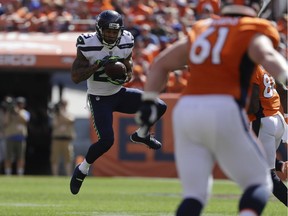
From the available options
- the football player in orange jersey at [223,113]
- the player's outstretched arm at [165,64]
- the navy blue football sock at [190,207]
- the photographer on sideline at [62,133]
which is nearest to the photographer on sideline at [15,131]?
the photographer on sideline at [62,133]

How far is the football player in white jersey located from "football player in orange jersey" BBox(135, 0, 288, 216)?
3.31m

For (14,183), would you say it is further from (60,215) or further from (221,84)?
(221,84)

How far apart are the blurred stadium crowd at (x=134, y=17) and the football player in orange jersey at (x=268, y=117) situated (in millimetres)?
9837

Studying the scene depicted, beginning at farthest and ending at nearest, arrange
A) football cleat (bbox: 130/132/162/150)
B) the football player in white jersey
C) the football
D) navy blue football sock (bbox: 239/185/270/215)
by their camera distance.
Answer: football cleat (bbox: 130/132/162/150)
the football player in white jersey
the football
navy blue football sock (bbox: 239/185/270/215)

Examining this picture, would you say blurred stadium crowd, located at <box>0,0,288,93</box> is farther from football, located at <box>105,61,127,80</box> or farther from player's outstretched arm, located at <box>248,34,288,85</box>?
player's outstretched arm, located at <box>248,34,288,85</box>

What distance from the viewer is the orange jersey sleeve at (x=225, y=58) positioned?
4695 millimetres

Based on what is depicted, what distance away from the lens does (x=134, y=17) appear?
19562 millimetres

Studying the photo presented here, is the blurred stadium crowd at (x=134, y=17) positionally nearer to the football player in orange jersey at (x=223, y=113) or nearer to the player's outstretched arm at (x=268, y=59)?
the football player in orange jersey at (x=223, y=113)

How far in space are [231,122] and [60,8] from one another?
16.3 metres

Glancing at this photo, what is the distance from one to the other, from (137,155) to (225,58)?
40.7ft

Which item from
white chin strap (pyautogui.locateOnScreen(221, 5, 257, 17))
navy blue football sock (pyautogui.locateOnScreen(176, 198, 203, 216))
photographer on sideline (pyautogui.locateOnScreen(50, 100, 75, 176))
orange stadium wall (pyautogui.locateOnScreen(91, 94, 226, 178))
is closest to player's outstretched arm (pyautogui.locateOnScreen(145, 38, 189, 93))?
white chin strap (pyautogui.locateOnScreen(221, 5, 257, 17))

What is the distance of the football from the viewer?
26.2 feet

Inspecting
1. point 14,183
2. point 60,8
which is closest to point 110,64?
point 14,183

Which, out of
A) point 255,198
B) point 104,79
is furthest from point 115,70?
point 255,198
